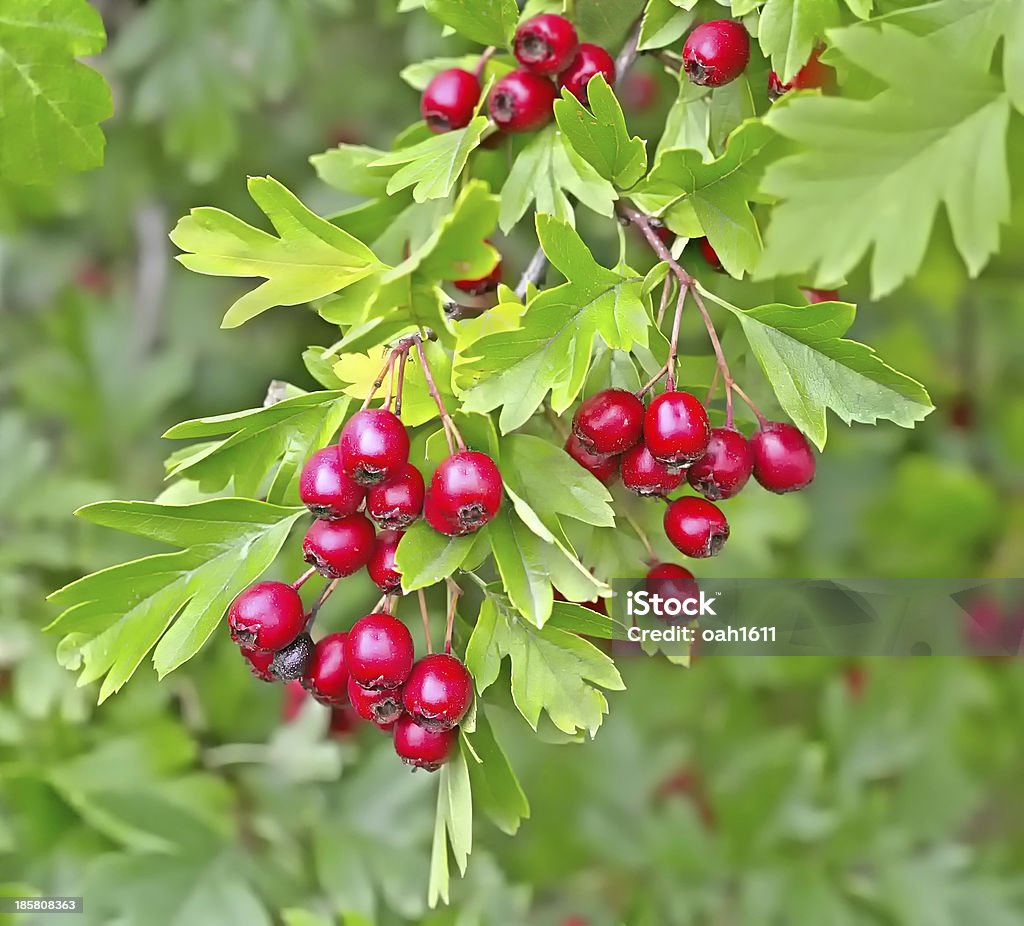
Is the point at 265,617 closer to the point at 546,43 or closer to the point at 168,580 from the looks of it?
the point at 168,580

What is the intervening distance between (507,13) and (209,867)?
119cm

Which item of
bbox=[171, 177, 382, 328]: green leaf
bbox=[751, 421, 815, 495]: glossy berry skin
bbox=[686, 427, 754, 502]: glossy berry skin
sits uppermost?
bbox=[171, 177, 382, 328]: green leaf

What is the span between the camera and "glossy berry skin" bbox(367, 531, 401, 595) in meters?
0.88

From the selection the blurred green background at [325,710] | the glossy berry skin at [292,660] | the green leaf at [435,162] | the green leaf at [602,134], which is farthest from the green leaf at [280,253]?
the blurred green background at [325,710]

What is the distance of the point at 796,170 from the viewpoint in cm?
69

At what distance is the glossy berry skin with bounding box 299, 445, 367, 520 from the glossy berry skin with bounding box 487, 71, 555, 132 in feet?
1.21

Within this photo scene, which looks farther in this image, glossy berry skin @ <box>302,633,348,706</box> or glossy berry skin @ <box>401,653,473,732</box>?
glossy berry skin @ <box>302,633,348,706</box>

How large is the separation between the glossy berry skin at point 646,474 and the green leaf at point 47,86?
0.69m

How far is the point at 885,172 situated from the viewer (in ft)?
2.31

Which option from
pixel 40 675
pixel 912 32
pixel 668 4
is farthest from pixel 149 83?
pixel 912 32

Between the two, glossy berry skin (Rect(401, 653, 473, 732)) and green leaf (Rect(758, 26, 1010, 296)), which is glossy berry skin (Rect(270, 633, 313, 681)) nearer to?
glossy berry skin (Rect(401, 653, 473, 732))

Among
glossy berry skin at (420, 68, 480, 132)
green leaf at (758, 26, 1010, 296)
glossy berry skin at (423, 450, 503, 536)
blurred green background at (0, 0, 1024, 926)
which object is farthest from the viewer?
blurred green background at (0, 0, 1024, 926)

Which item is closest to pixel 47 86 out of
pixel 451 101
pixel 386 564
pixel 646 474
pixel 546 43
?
pixel 451 101

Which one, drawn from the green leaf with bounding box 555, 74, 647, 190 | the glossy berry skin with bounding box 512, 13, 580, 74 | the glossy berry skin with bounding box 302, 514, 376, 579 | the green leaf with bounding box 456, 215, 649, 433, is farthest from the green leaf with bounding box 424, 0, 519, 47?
the glossy berry skin with bounding box 302, 514, 376, 579
